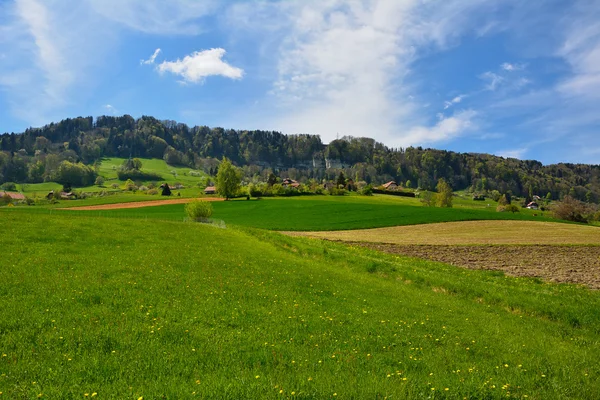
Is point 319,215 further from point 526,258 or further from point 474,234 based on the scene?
point 526,258

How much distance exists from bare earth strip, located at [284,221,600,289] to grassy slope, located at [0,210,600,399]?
1085 centimetres

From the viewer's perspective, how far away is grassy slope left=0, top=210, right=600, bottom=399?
771 centimetres

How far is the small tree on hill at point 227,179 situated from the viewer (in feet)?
401

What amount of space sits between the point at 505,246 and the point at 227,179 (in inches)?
3681

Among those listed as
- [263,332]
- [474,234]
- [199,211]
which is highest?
[263,332]

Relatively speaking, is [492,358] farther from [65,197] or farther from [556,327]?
[65,197]

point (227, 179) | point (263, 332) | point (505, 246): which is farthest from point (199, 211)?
point (227, 179)

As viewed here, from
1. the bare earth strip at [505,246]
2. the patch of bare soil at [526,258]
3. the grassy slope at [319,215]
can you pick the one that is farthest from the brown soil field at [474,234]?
the grassy slope at [319,215]

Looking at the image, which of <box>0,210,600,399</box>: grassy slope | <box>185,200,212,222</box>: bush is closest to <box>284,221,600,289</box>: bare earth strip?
<box>0,210,600,399</box>: grassy slope

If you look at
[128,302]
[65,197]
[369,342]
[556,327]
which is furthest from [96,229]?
[65,197]

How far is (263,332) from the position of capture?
10.9 m

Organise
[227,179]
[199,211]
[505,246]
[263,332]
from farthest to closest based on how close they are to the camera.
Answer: [227,179], [199,211], [505,246], [263,332]

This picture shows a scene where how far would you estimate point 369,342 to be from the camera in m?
11.0

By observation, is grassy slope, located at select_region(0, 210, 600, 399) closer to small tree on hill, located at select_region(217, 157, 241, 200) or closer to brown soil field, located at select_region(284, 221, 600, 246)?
brown soil field, located at select_region(284, 221, 600, 246)
